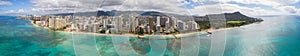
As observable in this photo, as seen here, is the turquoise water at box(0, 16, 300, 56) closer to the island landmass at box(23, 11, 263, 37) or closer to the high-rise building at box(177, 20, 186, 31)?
the island landmass at box(23, 11, 263, 37)

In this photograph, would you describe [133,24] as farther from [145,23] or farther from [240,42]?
[240,42]

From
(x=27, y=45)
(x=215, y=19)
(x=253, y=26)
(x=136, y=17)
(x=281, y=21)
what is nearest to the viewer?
(x=215, y=19)

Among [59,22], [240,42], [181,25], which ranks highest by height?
[181,25]

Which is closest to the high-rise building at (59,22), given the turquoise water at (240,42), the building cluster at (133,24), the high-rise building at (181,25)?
the turquoise water at (240,42)

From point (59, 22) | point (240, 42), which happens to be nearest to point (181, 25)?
point (59, 22)

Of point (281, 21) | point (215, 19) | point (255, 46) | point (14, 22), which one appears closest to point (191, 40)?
point (215, 19)

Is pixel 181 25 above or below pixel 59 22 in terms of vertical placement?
above

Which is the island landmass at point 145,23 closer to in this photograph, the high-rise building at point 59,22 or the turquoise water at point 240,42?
the turquoise water at point 240,42

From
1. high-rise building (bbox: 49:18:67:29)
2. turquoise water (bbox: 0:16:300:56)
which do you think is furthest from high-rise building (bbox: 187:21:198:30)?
high-rise building (bbox: 49:18:67:29)

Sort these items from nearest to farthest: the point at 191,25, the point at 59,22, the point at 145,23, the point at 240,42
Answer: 1. the point at 191,25
2. the point at 145,23
3. the point at 59,22
4. the point at 240,42

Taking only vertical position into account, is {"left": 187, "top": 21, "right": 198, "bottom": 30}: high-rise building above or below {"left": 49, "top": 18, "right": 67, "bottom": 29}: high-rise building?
above

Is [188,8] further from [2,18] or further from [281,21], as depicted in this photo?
[2,18]
